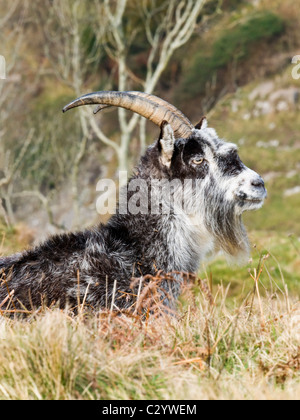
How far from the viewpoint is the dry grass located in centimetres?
332

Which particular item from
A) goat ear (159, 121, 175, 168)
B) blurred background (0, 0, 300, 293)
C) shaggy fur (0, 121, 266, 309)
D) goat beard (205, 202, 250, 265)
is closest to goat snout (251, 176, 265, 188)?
shaggy fur (0, 121, 266, 309)

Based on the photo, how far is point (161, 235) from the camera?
5547mm

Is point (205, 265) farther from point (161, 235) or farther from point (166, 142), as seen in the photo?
point (166, 142)

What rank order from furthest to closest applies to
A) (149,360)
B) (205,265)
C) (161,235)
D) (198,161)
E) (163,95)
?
1. (163,95)
2. (205,265)
3. (198,161)
4. (161,235)
5. (149,360)

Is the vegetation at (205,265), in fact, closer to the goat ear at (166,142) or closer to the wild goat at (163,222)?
the wild goat at (163,222)

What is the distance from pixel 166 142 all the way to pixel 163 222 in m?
0.78

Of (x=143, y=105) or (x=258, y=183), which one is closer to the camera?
(x=258, y=183)

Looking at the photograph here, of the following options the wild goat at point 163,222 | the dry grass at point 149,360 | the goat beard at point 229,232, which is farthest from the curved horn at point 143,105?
the dry grass at point 149,360

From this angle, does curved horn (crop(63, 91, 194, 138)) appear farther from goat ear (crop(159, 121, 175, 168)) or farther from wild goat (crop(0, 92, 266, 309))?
goat ear (crop(159, 121, 175, 168))

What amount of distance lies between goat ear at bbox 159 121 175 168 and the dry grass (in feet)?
6.31

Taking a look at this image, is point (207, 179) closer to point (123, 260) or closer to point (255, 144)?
point (123, 260)

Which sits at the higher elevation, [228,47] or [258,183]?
[228,47]

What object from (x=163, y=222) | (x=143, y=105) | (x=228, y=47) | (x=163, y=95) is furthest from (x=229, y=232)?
(x=228, y=47)
